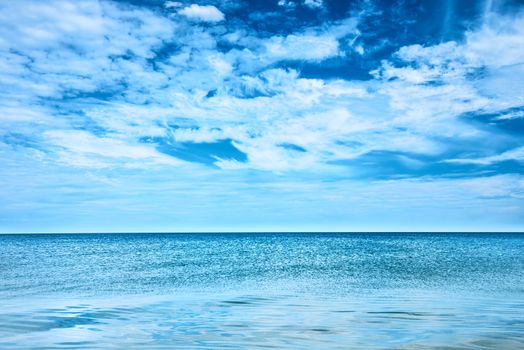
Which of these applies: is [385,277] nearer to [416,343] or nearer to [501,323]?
[501,323]

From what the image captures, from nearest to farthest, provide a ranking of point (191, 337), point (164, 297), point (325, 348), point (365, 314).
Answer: point (325, 348) → point (191, 337) → point (365, 314) → point (164, 297)

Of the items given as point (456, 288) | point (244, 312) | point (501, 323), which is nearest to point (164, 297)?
point (244, 312)

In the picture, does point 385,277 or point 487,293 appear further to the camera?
point 385,277

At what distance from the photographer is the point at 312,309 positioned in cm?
1978

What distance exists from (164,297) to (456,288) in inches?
804

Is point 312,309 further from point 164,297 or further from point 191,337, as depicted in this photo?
point 164,297

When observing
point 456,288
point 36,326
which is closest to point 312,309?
point 36,326

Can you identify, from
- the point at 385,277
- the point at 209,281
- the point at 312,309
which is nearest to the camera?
the point at 312,309

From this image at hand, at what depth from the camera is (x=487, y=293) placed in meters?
25.9

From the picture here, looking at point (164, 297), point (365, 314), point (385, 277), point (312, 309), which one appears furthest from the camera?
point (385, 277)

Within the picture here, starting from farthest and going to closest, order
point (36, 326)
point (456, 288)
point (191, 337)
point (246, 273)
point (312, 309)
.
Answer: point (246, 273), point (456, 288), point (312, 309), point (36, 326), point (191, 337)

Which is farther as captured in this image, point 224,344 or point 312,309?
point 312,309

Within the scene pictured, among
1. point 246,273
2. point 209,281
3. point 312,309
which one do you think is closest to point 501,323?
point 312,309

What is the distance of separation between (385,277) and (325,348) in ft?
81.6
